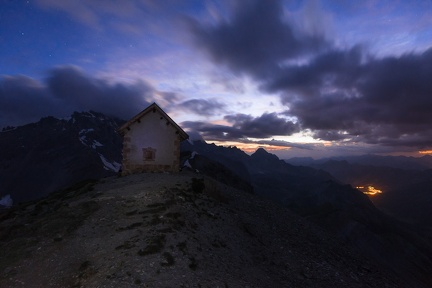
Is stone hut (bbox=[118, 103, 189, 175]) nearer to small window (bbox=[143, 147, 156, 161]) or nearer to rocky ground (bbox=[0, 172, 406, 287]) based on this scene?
small window (bbox=[143, 147, 156, 161])

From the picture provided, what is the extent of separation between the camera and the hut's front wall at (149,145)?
108 feet

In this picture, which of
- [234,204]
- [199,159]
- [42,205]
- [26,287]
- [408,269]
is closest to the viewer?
[26,287]

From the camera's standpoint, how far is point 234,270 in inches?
638

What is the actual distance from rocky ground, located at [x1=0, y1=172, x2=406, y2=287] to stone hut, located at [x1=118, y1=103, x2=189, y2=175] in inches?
120

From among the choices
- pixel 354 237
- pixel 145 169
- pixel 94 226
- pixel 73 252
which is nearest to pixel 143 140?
pixel 145 169

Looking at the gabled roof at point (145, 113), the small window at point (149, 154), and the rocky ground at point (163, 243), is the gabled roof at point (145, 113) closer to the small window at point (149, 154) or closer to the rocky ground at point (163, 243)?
the small window at point (149, 154)

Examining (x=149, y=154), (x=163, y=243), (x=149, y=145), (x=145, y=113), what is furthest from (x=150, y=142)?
(x=163, y=243)

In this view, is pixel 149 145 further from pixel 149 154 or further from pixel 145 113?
pixel 145 113

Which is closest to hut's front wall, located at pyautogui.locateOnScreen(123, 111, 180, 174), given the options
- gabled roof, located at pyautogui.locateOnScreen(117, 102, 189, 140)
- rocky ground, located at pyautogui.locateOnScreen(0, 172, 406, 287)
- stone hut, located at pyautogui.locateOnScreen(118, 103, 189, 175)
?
stone hut, located at pyautogui.locateOnScreen(118, 103, 189, 175)

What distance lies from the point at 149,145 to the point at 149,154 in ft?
Answer: 3.60

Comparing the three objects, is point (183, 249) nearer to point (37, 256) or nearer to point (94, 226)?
point (94, 226)

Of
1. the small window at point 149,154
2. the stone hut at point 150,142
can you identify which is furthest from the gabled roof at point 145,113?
the small window at point 149,154

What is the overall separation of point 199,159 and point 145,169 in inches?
3709

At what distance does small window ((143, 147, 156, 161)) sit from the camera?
33.2 metres
